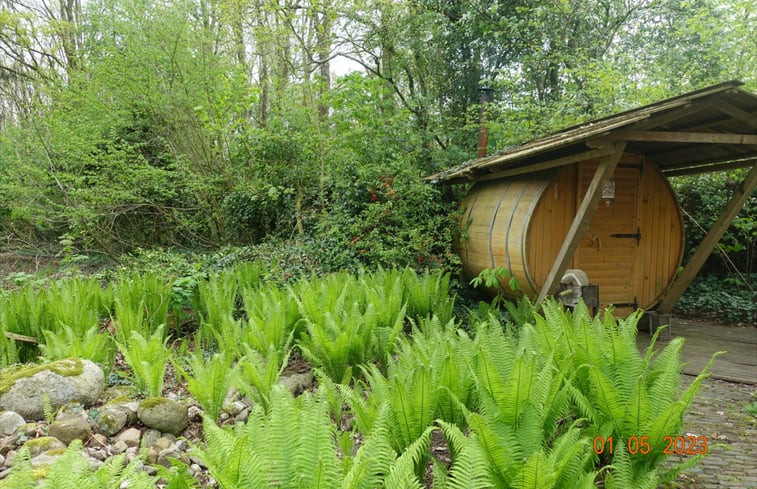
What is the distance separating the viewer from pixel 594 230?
568cm

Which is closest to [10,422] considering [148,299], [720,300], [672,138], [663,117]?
[148,299]

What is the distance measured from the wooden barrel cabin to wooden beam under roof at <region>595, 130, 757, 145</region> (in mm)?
15

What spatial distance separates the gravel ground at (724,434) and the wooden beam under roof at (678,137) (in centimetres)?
208

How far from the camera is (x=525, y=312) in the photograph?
5.03 metres

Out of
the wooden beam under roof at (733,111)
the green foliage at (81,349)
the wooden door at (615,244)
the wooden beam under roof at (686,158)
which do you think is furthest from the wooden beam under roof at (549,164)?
the green foliage at (81,349)

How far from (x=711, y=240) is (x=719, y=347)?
3.82 feet

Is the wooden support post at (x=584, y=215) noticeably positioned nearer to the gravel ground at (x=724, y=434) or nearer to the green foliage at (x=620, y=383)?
the gravel ground at (x=724, y=434)

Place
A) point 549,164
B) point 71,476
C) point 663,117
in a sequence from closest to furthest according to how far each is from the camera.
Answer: point 71,476 → point 663,117 → point 549,164

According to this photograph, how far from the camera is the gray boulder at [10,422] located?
241 cm

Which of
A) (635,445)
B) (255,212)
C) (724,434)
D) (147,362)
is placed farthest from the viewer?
(255,212)

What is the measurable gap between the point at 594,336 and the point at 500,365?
551mm

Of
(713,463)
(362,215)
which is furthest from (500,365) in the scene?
(362,215)

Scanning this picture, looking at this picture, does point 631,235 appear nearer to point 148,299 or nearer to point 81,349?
point 148,299

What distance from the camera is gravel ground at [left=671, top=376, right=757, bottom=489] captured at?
2396 mm
